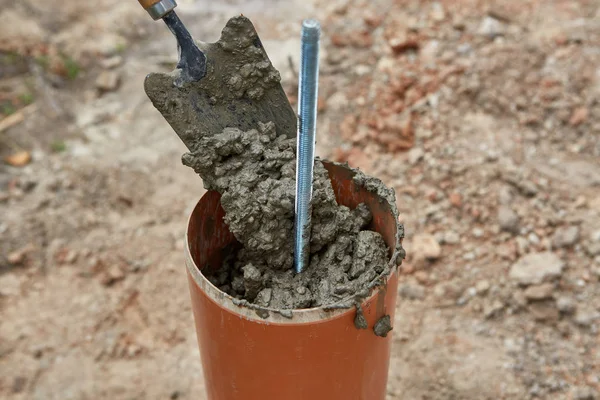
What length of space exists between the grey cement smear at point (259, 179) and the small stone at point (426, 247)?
1742 mm

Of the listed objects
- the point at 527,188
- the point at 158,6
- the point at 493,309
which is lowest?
the point at 493,309

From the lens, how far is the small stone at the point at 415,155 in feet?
13.5

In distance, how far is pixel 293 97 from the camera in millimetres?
4809

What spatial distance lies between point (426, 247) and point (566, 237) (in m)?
0.82

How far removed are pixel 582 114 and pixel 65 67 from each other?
446cm

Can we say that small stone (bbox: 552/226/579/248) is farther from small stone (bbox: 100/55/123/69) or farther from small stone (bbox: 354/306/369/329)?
small stone (bbox: 100/55/123/69)

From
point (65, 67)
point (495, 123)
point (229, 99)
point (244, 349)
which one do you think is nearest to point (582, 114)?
point (495, 123)

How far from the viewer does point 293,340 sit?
1598 mm

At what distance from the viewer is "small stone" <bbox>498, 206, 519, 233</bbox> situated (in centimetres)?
360

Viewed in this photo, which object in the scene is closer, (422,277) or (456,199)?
(422,277)

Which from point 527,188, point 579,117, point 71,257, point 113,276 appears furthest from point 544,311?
point 71,257

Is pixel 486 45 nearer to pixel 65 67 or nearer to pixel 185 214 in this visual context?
pixel 185 214

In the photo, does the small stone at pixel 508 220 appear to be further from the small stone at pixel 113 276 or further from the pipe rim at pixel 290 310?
the small stone at pixel 113 276

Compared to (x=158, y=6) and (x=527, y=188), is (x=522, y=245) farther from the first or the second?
(x=158, y=6)
